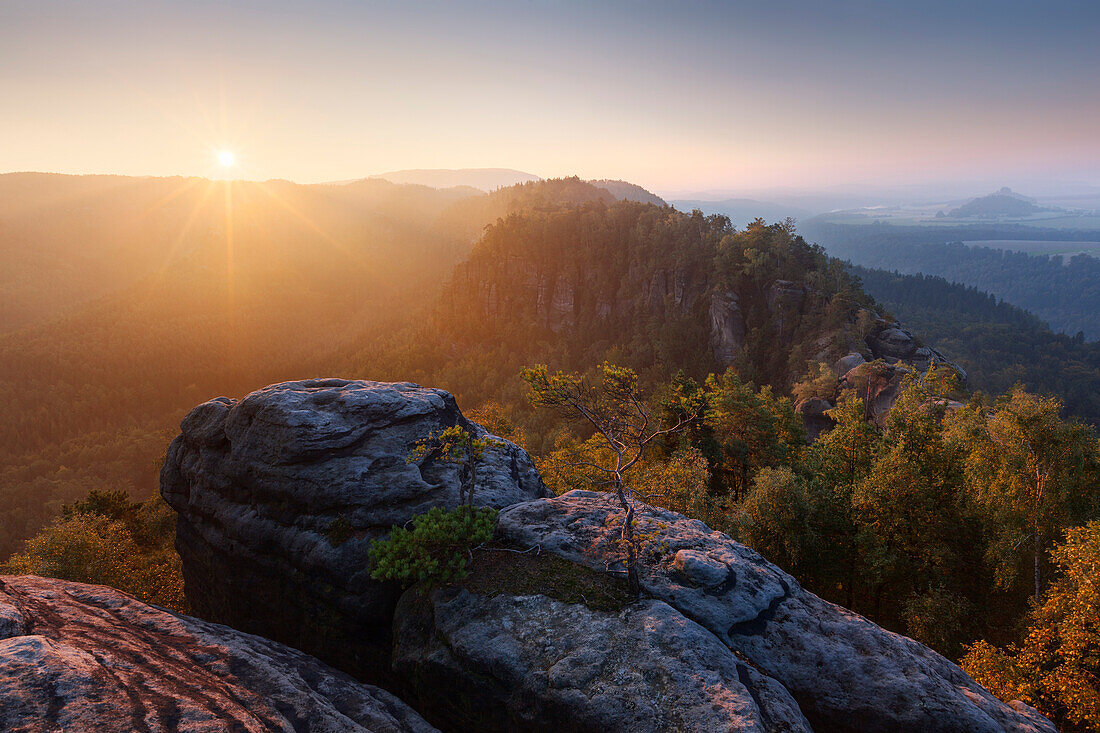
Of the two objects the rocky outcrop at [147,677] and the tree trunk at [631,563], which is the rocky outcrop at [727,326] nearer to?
the tree trunk at [631,563]

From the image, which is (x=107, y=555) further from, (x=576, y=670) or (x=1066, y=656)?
(x=1066, y=656)

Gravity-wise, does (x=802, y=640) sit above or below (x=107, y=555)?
above

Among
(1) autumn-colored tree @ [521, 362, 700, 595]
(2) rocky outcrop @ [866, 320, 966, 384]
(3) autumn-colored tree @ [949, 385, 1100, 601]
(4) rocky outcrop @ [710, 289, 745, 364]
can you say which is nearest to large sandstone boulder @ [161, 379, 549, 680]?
(1) autumn-colored tree @ [521, 362, 700, 595]

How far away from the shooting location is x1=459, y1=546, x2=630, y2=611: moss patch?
15641mm

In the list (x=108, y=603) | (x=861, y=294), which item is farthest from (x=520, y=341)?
(x=108, y=603)

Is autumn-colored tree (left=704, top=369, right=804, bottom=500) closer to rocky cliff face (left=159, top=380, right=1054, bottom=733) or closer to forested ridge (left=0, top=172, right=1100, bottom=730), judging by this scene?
forested ridge (left=0, top=172, right=1100, bottom=730)

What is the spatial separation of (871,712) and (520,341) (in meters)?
154

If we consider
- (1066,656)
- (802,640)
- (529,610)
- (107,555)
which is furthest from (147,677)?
(107,555)

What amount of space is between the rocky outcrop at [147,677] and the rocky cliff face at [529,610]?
2526 millimetres

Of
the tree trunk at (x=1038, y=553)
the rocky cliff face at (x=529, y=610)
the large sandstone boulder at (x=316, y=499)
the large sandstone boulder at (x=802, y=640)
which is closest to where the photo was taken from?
the rocky cliff face at (x=529, y=610)

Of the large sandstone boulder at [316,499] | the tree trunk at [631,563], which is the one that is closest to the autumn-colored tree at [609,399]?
the tree trunk at [631,563]

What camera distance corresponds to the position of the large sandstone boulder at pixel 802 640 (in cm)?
1388

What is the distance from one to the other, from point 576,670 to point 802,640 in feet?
25.3

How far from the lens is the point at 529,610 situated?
50.4 ft
